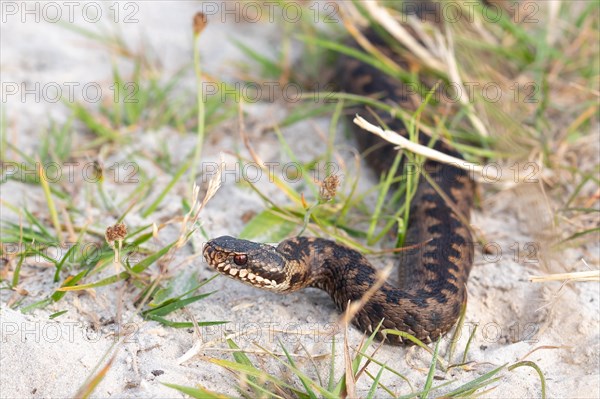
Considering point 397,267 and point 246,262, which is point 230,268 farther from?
point 397,267

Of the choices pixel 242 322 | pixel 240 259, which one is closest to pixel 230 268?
pixel 240 259

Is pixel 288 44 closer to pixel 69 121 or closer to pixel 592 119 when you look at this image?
pixel 69 121

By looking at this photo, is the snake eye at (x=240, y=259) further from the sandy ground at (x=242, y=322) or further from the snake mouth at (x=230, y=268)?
the sandy ground at (x=242, y=322)

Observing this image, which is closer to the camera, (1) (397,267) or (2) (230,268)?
(2) (230,268)

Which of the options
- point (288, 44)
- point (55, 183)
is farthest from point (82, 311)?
point (288, 44)

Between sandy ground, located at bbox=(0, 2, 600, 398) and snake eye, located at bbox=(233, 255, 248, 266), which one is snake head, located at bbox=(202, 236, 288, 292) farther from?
sandy ground, located at bbox=(0, 2, 600, 398)

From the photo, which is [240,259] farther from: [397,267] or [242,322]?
[397,267]

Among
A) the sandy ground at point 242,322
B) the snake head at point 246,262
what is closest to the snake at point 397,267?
the snake head at point 246,262

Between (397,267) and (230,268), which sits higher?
(230,268)
